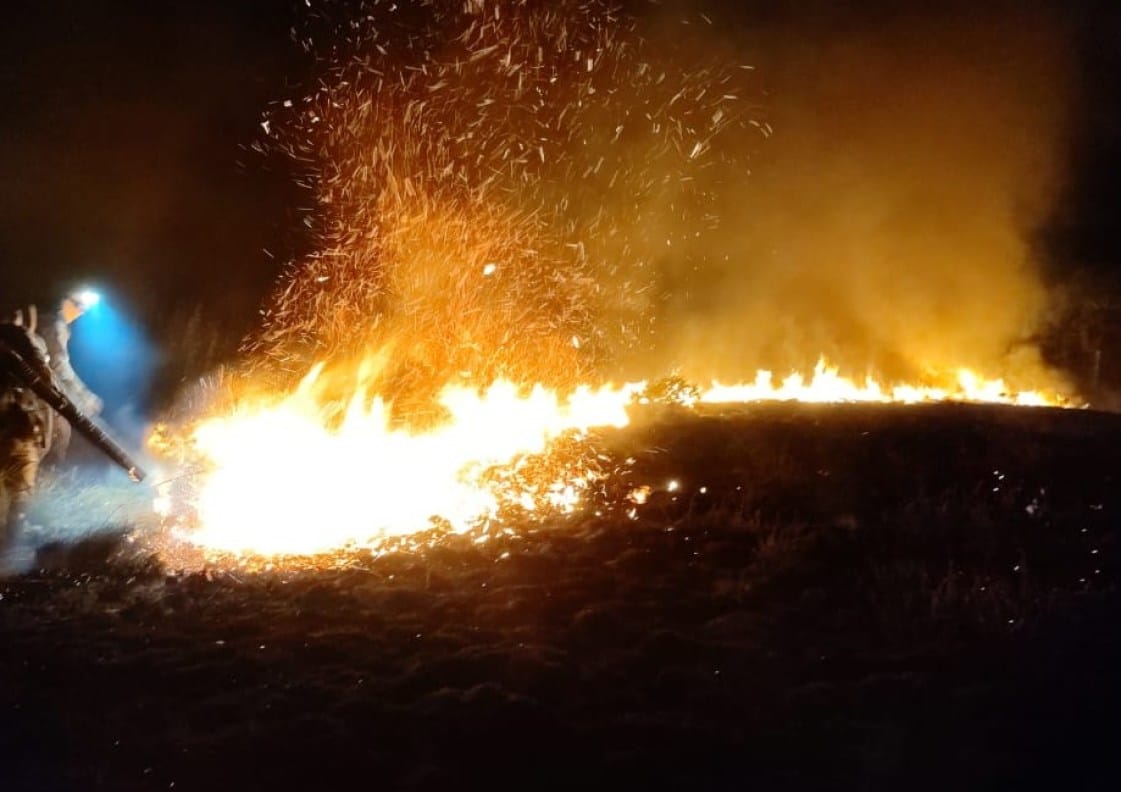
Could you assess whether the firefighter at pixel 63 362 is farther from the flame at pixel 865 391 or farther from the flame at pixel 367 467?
the flame at pixel 865 391

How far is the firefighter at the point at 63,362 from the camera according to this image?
29.3 ft

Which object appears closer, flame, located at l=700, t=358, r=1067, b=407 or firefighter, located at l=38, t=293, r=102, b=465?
firefighter, located at l=38, t=293, r=102, b=465

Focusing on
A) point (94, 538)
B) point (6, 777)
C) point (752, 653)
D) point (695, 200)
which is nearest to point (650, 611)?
point (752, 653)

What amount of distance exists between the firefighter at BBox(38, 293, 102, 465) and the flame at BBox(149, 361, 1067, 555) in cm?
127

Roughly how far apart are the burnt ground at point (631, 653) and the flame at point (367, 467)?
26.1 inches

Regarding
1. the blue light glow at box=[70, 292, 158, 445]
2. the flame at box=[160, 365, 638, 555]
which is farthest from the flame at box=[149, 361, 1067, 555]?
the blue light glow at box=[70, 292, 158, 445]

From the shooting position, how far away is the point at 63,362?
907 centimetres

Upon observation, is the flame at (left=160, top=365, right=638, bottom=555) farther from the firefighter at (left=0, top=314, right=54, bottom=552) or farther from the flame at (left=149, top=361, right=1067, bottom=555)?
the firefighter at (left=0, top=314, right=54, bottom=552)

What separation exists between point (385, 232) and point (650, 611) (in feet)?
21.8

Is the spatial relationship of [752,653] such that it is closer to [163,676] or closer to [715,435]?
[163,676]

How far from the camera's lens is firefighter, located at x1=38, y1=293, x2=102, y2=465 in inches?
352

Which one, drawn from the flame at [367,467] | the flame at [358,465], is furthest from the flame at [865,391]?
the flame at [358,465]

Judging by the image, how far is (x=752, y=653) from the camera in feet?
15.6

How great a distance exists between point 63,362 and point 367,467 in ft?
11.9
